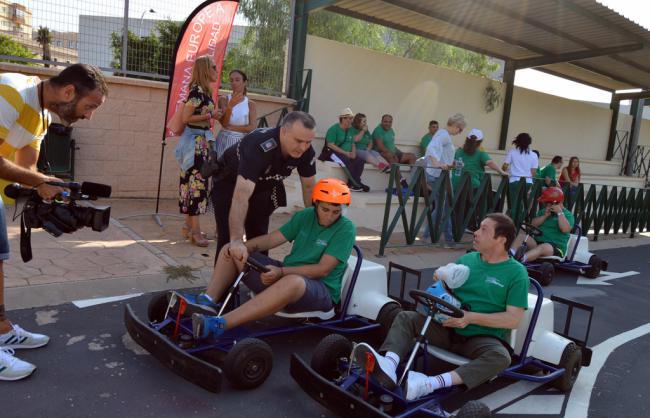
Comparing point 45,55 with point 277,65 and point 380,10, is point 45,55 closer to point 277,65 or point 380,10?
point 277,65

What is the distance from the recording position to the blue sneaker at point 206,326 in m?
3.00

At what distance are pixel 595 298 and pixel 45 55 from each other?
8.00m

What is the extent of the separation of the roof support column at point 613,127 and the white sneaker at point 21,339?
68.4 ft

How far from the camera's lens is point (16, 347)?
125 inches

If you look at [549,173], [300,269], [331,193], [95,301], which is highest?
[549,173]

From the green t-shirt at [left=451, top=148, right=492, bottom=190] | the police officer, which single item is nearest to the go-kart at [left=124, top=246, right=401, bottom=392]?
the police officer

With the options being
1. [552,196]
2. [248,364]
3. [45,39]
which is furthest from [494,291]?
[45,39]

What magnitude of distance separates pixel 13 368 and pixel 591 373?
3.85 meters

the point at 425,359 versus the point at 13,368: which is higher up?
the point at 425,359

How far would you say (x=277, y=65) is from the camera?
33.3 feet

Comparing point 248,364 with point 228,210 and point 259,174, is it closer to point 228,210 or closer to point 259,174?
point 259,174

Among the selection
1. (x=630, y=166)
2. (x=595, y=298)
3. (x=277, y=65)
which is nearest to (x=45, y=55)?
(x=277, y=65)

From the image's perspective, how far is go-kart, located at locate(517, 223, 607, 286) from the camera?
654 cm

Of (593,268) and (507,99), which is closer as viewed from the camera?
(593,268)
